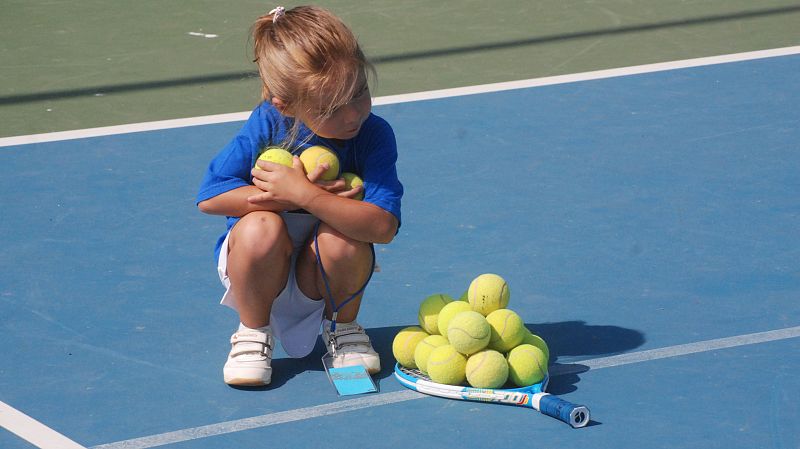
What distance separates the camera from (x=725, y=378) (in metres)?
3.73

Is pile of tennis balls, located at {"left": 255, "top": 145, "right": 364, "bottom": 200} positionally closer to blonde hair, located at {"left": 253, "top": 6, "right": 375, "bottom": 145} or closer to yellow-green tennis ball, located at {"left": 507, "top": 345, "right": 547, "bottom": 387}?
blonde hair, located at {"left": 253, "top": 6, "right": 375, "bottom": 145}

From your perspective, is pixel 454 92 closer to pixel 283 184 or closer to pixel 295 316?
pixel 295 316

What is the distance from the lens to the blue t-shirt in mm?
3717

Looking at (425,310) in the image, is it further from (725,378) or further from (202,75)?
(202,75)

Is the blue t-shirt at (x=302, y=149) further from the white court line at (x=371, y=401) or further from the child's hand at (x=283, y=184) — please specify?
the white court line at (x=371, y=401)

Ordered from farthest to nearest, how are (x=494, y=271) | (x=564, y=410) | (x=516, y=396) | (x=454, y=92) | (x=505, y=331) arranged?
(x=454, y=92) → (x=494, y=271) → (x=505, y=331) → (x=516, y=396) → (x=564, y=410)

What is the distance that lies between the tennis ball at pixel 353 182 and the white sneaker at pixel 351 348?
0.44 m

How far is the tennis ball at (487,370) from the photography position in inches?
141

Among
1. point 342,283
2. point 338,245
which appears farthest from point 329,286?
point 338,245

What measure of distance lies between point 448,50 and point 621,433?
15.2ft

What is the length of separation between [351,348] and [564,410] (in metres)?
0.75

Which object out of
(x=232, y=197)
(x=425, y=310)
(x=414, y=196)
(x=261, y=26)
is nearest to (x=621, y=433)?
(x=425, y=310)

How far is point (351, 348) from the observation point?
3.82 m

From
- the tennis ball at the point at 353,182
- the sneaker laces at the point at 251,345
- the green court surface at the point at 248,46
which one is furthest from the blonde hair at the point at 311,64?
the green court surface at the point at 248,46
